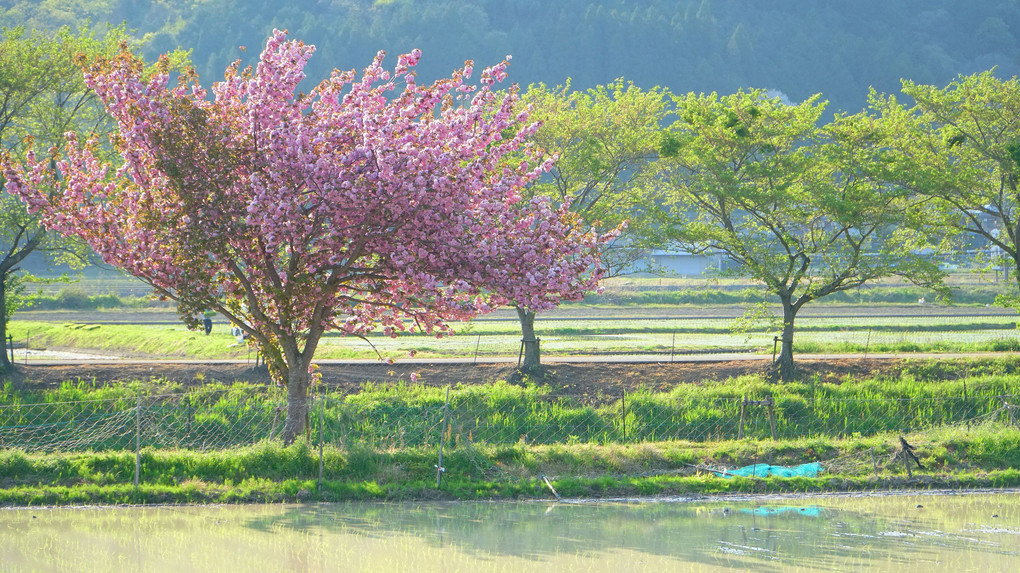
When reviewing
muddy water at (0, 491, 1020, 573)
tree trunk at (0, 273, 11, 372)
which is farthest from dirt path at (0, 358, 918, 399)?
muddy water at (0, 491, 1020, 573)

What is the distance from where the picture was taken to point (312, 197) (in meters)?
15.1

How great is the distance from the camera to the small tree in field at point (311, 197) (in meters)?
14.6

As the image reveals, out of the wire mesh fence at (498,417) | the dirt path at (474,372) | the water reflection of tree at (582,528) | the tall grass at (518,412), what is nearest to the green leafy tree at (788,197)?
the dirt path at (474,372)

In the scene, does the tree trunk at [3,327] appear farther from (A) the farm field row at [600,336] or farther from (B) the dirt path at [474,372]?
(A) the farm field row at [600,336]

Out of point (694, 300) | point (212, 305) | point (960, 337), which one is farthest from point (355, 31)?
point (212, 305)

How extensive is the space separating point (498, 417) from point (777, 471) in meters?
7.52

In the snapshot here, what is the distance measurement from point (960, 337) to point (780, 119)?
56.6 ft

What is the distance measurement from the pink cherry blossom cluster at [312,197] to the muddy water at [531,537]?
338 centimetres

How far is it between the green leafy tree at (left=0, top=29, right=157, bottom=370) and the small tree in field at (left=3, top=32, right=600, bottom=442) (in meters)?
12.4

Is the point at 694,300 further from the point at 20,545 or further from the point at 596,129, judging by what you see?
the point at 20,545

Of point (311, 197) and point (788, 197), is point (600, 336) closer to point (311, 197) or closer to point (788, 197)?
point (788, 197)

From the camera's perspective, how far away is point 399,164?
1445 centimetres

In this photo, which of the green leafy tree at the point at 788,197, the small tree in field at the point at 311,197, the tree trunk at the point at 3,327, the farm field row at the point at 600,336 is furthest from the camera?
the farm field row at the point at 600,336

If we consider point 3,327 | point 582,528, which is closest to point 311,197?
point 582,528
